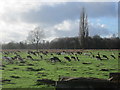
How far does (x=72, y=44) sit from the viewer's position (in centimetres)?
1373

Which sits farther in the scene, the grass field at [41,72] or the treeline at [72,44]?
the treeline at [72,44]

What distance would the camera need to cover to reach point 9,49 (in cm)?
1447

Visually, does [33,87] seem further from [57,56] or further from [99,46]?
[99,46]

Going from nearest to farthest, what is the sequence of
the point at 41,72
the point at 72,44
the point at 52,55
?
the point at 41,72 → the point at 52,55 → the point at 72,44

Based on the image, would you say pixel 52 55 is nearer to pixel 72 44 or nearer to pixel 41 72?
pixel 72 44

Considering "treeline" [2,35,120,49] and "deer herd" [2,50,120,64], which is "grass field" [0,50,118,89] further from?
"treeline" [2,35,120,49]

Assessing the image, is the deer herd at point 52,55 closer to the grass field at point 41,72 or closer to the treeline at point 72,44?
the grass field at point 41,72

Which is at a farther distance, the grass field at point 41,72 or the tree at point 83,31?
the tree at point 83,31

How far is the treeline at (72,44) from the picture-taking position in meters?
12.9

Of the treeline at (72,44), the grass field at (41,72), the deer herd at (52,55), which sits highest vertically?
the treeline at (72,44)

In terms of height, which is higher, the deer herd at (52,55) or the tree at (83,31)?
the tree at (83,31)

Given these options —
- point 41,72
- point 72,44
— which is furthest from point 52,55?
point 41,72

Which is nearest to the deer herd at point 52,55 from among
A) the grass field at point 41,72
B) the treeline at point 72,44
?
the grass field at point 41,72

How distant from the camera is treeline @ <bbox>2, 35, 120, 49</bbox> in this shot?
12.9 m
